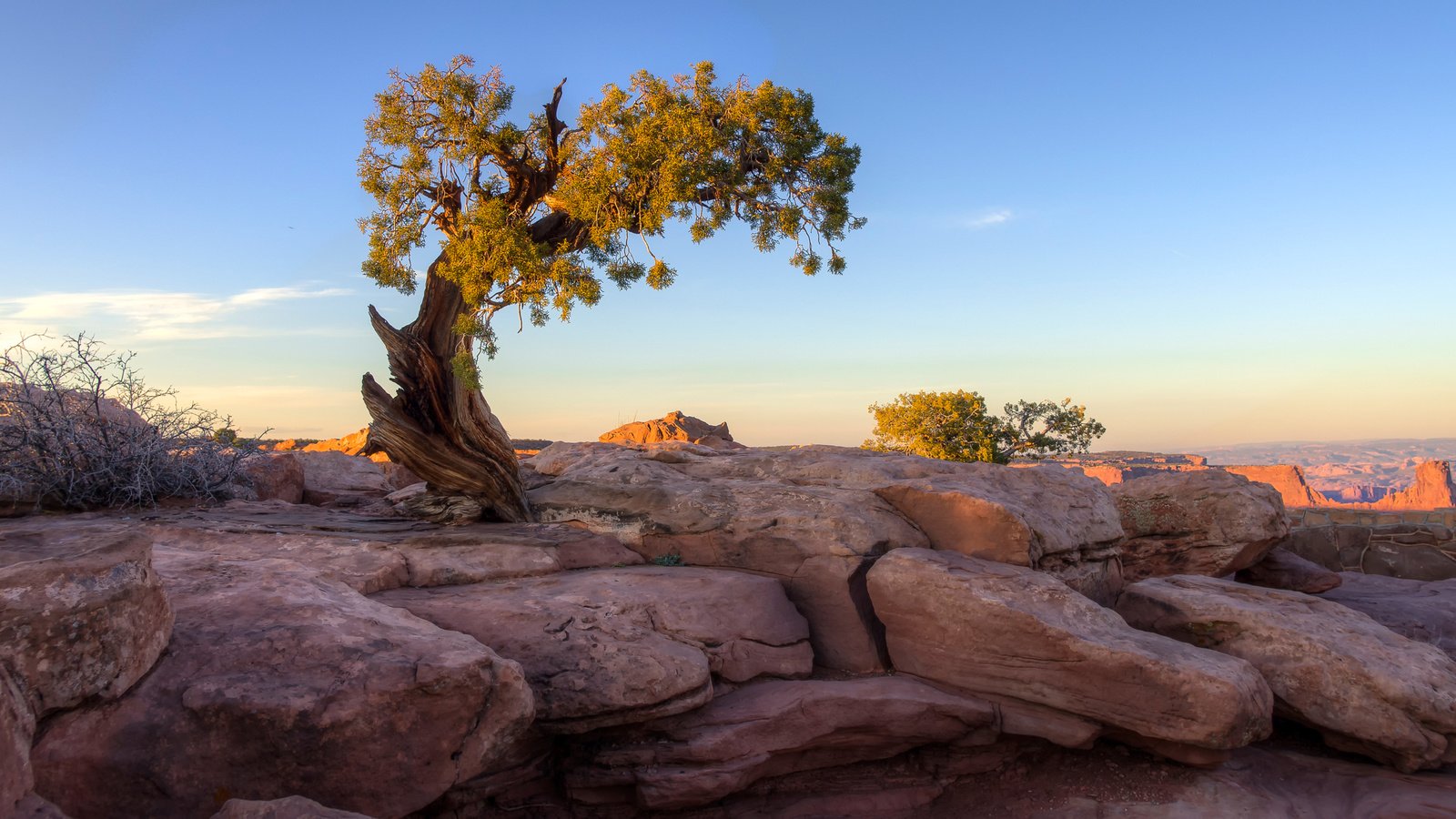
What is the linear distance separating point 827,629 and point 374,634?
479cm

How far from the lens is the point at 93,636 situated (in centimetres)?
518

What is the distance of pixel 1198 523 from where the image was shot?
13406 mm

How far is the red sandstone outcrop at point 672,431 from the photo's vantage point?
2556 cm

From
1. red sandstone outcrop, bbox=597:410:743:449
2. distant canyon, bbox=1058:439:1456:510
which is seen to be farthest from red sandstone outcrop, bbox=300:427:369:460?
distant canyon, bbox=1058:439:1456:510

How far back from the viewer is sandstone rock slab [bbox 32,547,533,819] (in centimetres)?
516

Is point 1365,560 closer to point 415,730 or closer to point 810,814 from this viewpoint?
point 810,814

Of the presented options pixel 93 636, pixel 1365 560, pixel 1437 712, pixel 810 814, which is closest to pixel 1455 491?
pixel 1365 560

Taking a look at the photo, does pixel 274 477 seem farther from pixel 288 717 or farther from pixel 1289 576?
pixel 1289 576

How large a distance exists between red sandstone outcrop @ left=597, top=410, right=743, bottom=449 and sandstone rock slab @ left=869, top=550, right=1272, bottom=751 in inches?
621

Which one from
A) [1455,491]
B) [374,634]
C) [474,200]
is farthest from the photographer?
[1455,491]

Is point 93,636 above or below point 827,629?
above

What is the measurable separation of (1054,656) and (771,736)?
282cm

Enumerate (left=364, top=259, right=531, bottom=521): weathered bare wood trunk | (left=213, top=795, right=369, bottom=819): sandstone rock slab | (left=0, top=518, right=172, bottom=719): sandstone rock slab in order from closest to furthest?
(left=213, top=795, right=369, bottom=819): sandstone rock slab → (left=0, top=518, right=172, bottom=719): sandstone rock slab → (left=364, top=259, right=531, bottom=521): weathered bare wood trunk

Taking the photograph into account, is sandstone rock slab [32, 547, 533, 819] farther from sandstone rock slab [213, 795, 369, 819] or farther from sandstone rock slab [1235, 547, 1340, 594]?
sandstone rock slab [1235, 547, 1340, 594]
